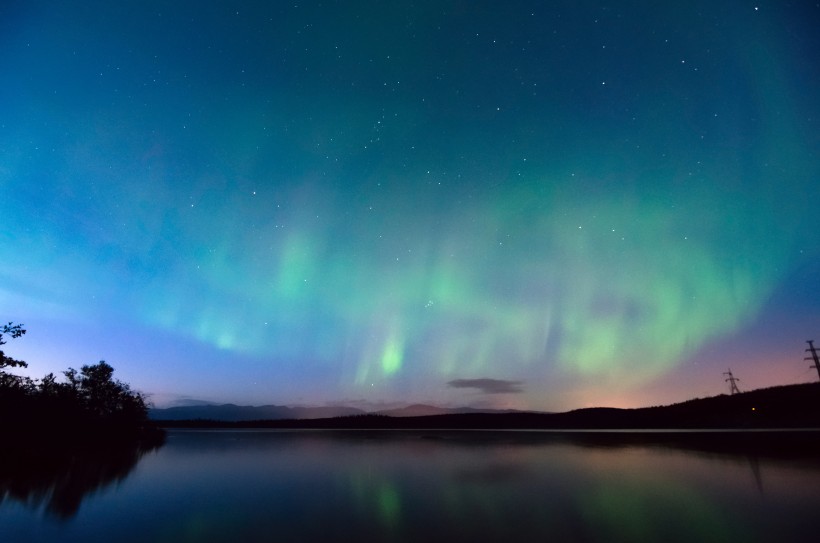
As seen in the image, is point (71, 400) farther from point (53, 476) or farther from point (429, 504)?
point (429, 504)

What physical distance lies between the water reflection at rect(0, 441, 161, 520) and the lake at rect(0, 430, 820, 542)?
171 millimetres

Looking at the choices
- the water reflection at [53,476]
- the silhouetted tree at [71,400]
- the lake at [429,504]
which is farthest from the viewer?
the silhouetted tree at [71,400]

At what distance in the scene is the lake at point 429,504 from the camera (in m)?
17.7

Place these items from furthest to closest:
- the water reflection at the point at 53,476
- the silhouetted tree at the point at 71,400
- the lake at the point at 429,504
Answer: the silhouetted tree at the point at 71,400 < the water reflection at the point at 53,476 < the lake at the point at 429,504

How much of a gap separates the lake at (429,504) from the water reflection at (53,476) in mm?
171

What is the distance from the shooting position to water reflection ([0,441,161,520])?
23344 millimetres

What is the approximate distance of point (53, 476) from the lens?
32844 mm

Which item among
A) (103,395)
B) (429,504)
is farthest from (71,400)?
(429,504)

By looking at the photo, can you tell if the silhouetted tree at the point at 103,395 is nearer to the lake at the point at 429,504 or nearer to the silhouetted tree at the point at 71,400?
the silhouetted tree at the point at 71,400

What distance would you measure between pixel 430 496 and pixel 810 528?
1833 cm

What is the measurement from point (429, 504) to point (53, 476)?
30.2m

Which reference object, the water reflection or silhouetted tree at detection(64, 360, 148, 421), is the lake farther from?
silhouetted tree at detection(64, 360, 148, 421)

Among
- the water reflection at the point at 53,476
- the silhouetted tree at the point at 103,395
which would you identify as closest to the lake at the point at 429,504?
the water reflection at the point at 53,476

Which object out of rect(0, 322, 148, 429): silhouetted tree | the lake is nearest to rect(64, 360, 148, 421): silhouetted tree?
rect(0, 322, 148, 429): silhouetted tree
